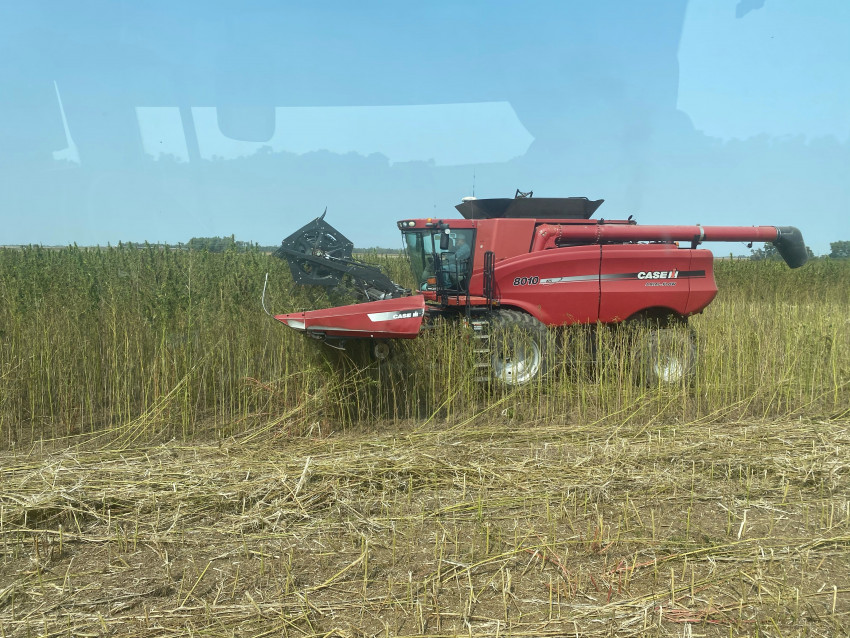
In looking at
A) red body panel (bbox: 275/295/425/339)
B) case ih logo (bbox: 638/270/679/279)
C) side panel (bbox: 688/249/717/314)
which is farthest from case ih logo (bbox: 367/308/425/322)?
side panel (bbox: 688/249/717/314)

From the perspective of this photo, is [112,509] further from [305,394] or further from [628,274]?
[628,274]

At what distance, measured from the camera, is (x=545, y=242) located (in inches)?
281

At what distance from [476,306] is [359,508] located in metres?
3.61

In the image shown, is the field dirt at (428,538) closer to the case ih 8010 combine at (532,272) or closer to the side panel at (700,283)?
the case ih 8010 combine at (532,272)

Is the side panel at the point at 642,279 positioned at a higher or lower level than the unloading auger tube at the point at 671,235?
lower

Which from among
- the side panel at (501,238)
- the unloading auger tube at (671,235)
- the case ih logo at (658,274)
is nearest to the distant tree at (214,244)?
the side panel at (501,238)

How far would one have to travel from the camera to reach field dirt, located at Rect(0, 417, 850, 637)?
2.52 m

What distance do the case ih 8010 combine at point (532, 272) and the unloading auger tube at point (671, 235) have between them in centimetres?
1

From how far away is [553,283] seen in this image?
6938 millimetres

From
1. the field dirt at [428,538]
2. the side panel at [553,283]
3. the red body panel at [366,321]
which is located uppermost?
the side panel at [553,283]

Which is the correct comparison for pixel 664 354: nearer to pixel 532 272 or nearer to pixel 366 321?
pixel 532 272

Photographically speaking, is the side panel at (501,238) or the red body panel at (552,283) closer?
the red body panel at (552,283)

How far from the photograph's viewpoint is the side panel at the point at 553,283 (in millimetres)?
6871

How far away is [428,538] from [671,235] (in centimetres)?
557
